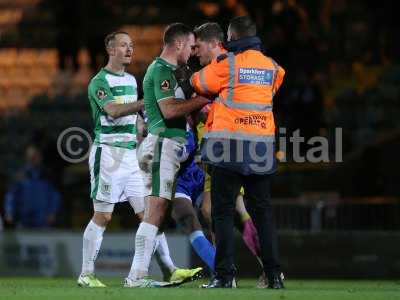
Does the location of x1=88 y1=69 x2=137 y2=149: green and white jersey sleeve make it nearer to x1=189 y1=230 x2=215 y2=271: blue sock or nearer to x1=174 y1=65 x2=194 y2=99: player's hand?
x1=174 y1=65 x2=194 y2=99: player's hand

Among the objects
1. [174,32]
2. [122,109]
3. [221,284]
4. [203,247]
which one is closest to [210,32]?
[174,32]

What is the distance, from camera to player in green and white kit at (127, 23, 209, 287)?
9.83 m

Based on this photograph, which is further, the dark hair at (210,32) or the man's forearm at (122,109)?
the man's forearm at (122,109)

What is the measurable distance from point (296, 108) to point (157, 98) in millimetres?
8830

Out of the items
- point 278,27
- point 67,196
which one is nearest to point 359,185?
point 278,27

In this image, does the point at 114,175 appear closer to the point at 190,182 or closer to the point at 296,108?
the point at 190,182

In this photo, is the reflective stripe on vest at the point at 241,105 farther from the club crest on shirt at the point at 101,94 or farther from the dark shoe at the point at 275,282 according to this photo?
the club crest on shirt at the point at 101,94

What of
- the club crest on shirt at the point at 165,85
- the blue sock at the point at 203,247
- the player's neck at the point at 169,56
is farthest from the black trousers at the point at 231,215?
the player's neck at the point at 169,56

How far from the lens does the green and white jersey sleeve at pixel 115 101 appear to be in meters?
10.6

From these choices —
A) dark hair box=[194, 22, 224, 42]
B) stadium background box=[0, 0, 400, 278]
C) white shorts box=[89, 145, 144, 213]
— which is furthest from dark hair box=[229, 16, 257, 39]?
stadium background box=[0, 0, 400, 278]

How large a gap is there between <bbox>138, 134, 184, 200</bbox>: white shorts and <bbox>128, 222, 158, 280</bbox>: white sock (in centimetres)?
31

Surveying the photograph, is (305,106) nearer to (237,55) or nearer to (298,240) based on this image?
(298,240)

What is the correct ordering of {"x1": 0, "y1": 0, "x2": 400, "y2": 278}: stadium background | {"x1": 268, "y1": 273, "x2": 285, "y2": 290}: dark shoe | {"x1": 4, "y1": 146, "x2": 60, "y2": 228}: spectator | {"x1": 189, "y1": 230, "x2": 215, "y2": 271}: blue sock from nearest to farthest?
{"x1": 268, "y1": 273, "x2": 285, "y2": 290}: dark shoe, {"x1": 189, "y1": 230, "x2": 215, "y2": 271}: blue sock, {"x1": 0, "y1": 0, "x2": 400, "y2": 278}: stadium background, {"x1": 4, "y1": 146, "x2": 60, "y2": 228}: spectator

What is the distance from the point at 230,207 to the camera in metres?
9.41
